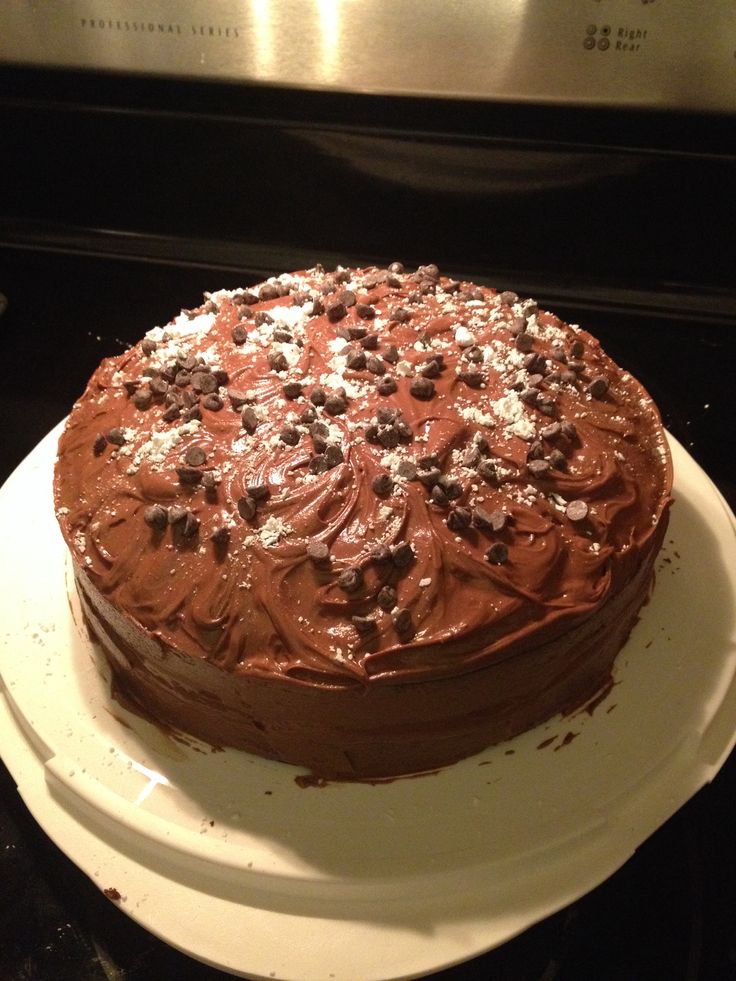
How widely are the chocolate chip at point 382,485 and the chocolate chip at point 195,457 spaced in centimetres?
29

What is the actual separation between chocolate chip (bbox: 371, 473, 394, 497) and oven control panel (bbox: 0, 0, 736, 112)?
3.95ft

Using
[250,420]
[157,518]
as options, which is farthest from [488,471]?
[157,518]

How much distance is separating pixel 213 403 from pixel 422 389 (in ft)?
1.21

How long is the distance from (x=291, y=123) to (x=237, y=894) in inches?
71.6

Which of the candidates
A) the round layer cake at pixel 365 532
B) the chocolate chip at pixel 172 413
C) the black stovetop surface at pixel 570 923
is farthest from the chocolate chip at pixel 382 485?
the black stovetop surface at pixel 570 923

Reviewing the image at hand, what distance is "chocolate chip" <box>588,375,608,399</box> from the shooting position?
5.30 feet

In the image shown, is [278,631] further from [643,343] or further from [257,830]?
[643,343]

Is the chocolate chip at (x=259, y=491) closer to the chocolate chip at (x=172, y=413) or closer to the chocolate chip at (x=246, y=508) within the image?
the chocolate chip at (x=246, y=508)

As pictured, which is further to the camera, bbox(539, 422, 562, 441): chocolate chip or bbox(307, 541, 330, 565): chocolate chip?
bbox(539, 422, 562, 441): chocolate chip

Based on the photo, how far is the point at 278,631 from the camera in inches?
52.9

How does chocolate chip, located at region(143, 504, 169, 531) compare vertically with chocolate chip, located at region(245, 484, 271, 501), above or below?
below

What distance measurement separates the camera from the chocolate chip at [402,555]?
133 centimetres

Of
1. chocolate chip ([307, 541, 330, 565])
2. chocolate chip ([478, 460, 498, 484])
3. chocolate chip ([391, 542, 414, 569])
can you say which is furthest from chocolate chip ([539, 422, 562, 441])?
chocolate chip ([307, 541, 330, 565])

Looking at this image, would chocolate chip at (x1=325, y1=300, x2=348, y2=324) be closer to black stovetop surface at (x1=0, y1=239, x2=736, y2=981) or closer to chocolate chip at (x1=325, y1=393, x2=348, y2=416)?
chocolate chip at (x1=325, y1=393, x2=348, y2=416)
